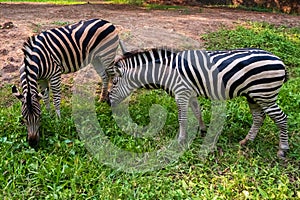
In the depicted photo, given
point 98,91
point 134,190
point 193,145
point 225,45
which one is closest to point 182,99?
point 193,145

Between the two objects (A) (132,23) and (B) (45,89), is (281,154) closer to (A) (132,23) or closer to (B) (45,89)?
(B) (45,89)

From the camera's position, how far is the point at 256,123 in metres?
4.83

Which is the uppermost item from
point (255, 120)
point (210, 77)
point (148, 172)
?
point (210, 77)

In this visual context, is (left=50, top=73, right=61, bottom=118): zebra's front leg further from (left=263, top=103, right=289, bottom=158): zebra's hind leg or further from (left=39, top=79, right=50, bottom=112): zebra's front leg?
(left=263, top=103, right=289, bottom=158): zebra's hind leg

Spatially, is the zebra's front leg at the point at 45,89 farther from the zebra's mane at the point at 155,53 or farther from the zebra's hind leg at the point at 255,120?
the zebra's hind leg at the point at 255,120

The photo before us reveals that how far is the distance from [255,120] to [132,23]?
6.00 meters

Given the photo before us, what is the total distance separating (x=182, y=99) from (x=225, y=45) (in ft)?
13.7

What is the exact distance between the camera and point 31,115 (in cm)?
438

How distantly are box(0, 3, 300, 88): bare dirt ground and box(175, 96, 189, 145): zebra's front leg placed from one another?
3482 mm

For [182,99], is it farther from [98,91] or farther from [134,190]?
[98,91]

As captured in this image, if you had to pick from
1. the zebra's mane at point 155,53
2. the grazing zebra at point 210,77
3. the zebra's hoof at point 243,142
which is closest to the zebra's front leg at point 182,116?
the grazing zebra at point 210,77

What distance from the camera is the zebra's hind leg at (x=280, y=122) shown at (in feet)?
14.6

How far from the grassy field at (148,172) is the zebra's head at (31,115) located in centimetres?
16

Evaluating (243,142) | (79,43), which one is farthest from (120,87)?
(243,142)
